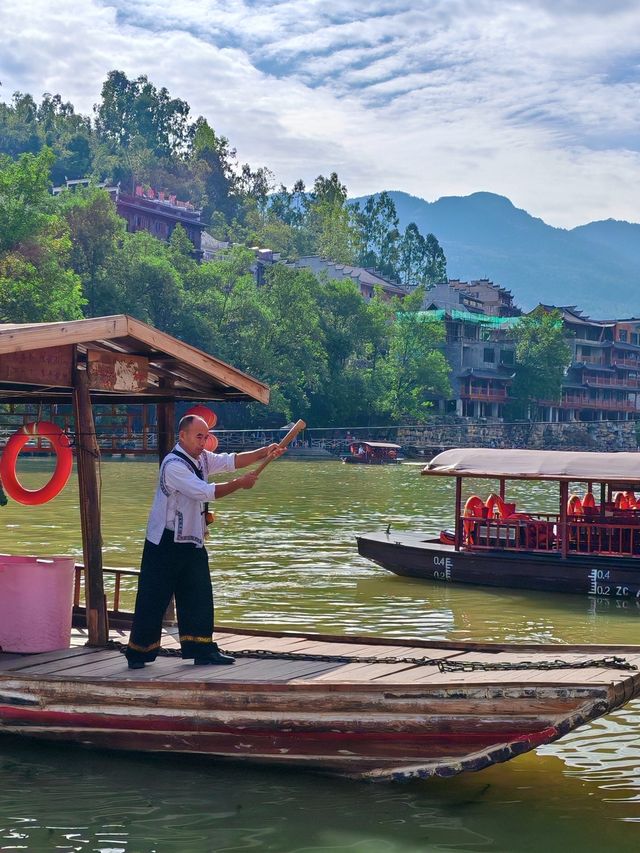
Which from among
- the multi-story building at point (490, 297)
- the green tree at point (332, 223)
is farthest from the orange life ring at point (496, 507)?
the green tree at point (332, 223)

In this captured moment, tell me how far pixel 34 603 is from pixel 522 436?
7919 centimetres

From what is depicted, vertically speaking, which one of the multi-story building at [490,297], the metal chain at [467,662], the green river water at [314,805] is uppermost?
the multi-story building at [490,297]

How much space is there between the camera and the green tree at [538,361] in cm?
8569

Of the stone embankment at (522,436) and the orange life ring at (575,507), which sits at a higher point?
the stone embankment at (522,436)

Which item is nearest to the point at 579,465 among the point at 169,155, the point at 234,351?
the point at 234,351

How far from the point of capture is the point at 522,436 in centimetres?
8556

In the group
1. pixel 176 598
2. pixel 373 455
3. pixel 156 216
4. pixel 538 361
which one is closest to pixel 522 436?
pixel 538 361

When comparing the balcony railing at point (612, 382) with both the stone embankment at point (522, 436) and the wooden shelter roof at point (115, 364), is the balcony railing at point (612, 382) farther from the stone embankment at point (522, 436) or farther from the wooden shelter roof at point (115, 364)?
the wooden shelter roof at point (115, 364)

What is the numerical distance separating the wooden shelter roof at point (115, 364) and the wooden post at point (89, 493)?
10cm

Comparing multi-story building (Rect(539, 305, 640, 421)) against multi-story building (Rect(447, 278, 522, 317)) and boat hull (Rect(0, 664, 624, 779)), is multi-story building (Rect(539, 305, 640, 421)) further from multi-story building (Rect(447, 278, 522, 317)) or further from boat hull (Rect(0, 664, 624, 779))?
boat hull (Rect(0, 664, 624, 779))

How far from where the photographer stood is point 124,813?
6980 mm

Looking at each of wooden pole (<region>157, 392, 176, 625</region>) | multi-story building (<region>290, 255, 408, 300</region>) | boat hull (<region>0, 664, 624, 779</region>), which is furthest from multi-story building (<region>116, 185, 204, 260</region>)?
boat hull (<region>0, 664, 624, 779</region>)

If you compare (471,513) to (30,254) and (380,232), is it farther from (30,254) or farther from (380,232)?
(380,232)

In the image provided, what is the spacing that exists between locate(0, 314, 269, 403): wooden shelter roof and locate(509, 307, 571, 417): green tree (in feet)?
256
